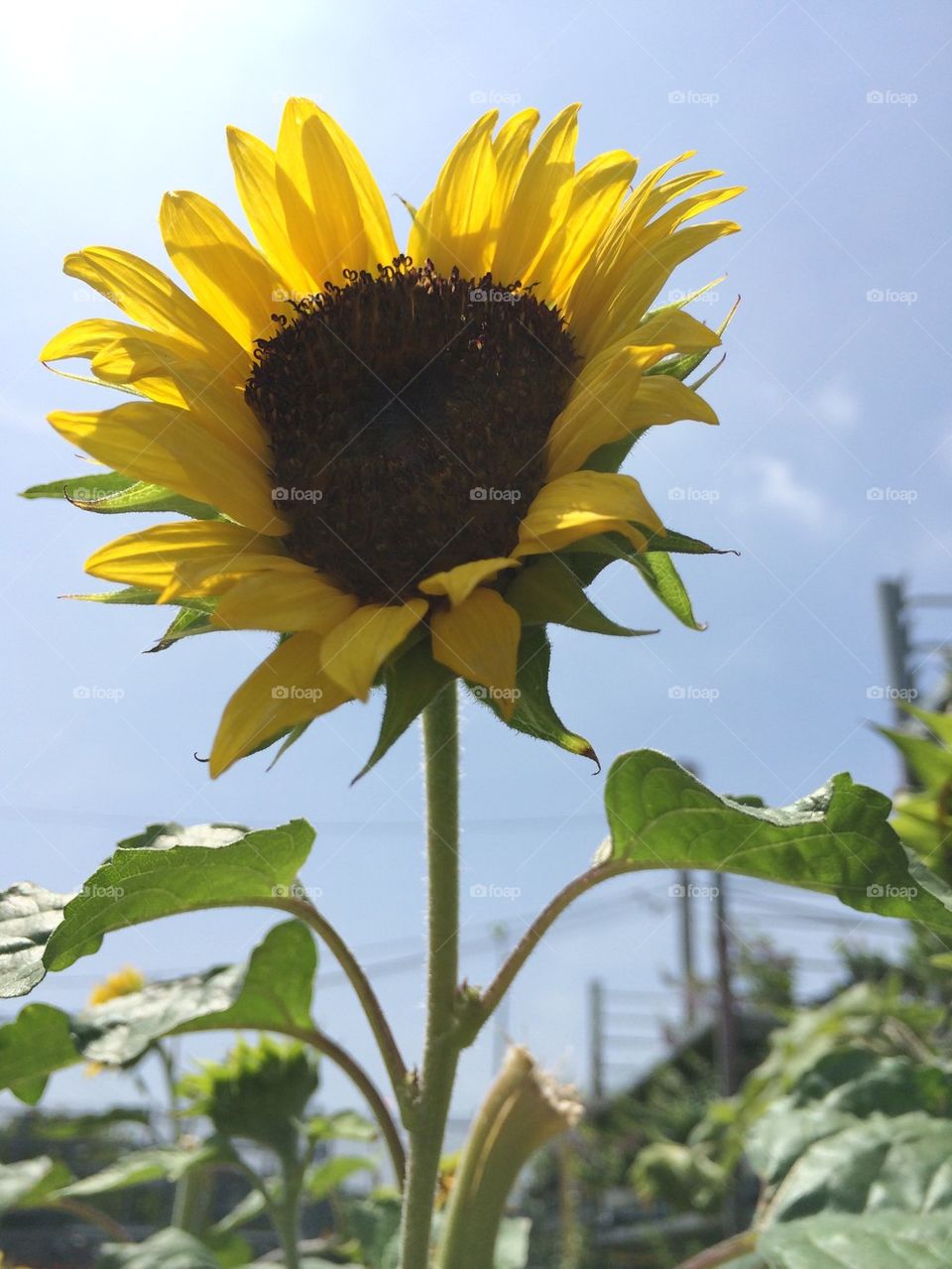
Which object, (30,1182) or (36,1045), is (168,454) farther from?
(30,1182)

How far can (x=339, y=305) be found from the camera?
3.76 ft

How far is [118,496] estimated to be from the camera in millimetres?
1058

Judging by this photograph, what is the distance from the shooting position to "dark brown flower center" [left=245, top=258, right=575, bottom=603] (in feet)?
3.22

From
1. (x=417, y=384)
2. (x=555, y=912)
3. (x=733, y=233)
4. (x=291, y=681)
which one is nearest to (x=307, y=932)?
(x=555, y=912)

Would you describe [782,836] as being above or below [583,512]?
below

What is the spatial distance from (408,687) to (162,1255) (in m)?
0.96

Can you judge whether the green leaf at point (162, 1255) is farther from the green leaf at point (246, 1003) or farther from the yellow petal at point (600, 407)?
the yellow petal at point (600, 407)

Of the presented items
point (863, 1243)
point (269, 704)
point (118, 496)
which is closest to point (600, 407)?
point (269, 704)

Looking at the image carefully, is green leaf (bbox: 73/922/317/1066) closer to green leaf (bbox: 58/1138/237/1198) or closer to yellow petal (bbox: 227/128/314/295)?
green leaf (bbox: 58/1138/237/1198)

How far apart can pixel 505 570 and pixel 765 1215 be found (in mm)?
1013

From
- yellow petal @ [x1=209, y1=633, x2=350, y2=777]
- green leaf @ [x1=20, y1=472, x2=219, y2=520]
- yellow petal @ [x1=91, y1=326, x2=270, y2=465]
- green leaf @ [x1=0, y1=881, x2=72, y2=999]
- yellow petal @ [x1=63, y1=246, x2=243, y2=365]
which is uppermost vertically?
yellow petal @ [x1=63, y1=246, x2=243, y2=365]

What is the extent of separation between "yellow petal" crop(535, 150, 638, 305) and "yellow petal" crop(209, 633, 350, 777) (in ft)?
1.69

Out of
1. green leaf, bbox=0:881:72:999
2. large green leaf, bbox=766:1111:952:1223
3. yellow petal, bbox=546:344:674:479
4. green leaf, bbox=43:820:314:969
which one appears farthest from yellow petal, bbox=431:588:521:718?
large green leaf, bbox=766:1111:952:1223

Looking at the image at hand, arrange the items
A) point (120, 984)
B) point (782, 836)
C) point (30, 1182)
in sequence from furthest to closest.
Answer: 1. point (120, 984)
2. point (30, 1182)
3. point (782, 836)
